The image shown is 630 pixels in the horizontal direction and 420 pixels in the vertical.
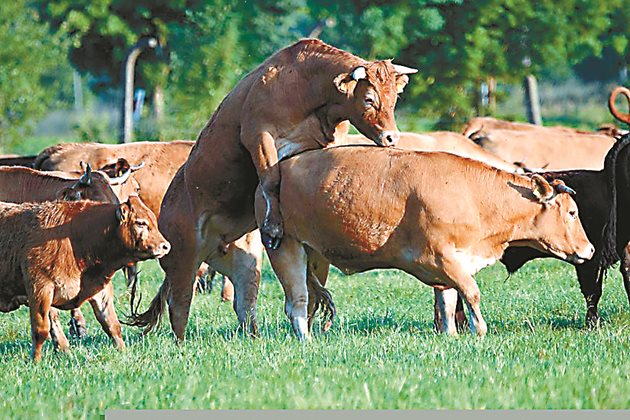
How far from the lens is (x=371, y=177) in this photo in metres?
10.8

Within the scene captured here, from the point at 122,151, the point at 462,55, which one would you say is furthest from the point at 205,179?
the point at 462,55

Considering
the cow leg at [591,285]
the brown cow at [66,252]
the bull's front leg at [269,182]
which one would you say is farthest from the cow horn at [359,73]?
the cow leg at [591,285]

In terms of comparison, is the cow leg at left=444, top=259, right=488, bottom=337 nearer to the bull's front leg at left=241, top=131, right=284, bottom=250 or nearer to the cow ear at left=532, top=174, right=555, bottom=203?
the cow ear at left=532, top=174, right=555, bottom=203

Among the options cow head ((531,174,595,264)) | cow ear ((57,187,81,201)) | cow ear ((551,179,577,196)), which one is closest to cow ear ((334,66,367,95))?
cow head ((531,174,595,264))

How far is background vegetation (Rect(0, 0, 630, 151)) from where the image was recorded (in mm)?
35375

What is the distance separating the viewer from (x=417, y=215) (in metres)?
10.6

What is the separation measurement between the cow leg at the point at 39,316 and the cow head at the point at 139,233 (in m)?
0.80

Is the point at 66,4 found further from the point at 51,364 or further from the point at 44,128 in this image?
the point at 44,128

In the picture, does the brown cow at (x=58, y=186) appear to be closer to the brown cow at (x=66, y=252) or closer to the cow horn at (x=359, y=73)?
the brown cow at (x=66, y=252)

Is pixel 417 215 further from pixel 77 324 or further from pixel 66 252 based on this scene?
pixel 77 324

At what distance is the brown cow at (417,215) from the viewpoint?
1053 cm

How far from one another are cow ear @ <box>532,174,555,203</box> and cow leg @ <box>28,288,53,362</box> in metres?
4.29

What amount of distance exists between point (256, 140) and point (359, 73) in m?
1.13

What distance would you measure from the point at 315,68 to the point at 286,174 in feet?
3.24
